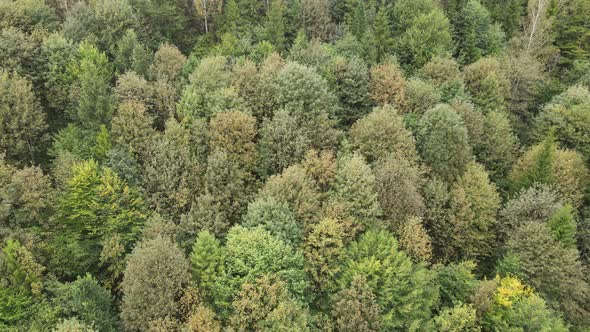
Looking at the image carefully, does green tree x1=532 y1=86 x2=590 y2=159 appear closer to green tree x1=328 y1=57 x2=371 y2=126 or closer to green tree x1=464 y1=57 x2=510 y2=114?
green tree x1=464 y1=57 x2=510 y2=114

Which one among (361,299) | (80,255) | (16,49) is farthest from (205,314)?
(16,49)

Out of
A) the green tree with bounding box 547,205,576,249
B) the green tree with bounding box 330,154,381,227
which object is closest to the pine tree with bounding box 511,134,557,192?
the green tree with bounding box 547,205,576,249

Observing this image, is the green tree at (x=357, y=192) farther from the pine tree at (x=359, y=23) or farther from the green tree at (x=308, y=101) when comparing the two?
the pine tree at (x=359, y=23)

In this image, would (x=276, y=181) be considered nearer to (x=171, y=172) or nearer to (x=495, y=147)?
(x=171, y=172)

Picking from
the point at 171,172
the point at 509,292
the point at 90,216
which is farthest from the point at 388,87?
the point at 90,216

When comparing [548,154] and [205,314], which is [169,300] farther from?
[548,154]

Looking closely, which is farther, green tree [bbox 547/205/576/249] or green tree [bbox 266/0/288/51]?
green tree [bbox 266/0/288/51]

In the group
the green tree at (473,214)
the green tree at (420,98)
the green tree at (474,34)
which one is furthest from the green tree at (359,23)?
the green tree at (473,214)
